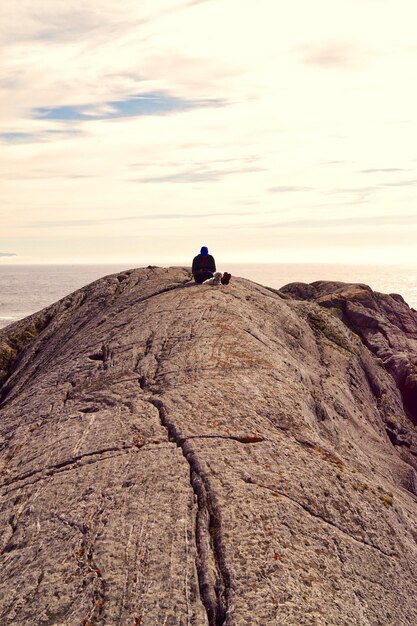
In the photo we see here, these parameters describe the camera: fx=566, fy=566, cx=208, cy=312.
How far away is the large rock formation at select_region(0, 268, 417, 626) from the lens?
1245cm

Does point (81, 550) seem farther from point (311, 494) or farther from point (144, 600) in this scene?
point (311, 494)

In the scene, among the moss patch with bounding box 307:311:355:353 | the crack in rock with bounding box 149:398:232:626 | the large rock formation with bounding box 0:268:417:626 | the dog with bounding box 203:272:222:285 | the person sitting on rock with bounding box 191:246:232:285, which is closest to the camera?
the crack in rock with bounding box 149:398:232:626

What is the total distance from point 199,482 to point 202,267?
720 inches

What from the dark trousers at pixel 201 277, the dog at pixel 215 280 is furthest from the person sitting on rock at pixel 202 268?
the dog at pixel 215 280

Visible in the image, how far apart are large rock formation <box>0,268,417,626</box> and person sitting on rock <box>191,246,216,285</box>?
2.80 metres

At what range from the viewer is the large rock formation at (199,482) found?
12453mm

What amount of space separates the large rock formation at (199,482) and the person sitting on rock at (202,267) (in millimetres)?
2798

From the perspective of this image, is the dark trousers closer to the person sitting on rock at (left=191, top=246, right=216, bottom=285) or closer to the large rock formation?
the person sitting on rock at (left=191, top=246, right=216, bottom=285)

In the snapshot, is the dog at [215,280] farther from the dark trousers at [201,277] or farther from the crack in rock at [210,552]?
the crack in rock at [210,552]

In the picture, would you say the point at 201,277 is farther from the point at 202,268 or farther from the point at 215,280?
the point at 215,280

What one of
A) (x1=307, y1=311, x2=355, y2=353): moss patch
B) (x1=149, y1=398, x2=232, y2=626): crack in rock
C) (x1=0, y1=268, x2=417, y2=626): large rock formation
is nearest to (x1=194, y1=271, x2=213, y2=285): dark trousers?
(x1=0, y1=268, x2=417, y2=626): large rock formation

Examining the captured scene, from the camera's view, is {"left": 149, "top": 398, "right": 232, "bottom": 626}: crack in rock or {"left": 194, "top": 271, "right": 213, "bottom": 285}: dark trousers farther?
{"left": 194, "top": 271, "right": 213, "bottom": 285}: dark trousers

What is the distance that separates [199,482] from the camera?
15422 mm

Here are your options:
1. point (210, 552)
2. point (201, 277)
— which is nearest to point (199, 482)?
point (210, 552)
